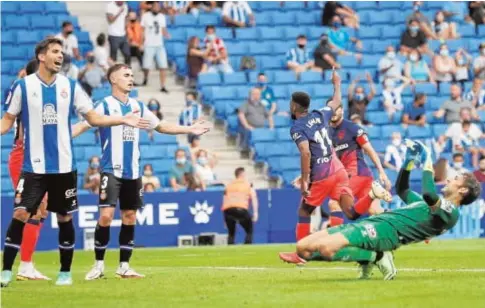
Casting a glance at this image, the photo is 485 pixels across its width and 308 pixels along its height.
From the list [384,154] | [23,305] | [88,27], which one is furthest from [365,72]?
[23,305]

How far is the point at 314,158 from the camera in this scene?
1872 centimetres

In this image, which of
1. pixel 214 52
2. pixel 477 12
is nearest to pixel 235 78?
pixel 214 52

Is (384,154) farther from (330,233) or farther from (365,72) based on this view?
(330,233)

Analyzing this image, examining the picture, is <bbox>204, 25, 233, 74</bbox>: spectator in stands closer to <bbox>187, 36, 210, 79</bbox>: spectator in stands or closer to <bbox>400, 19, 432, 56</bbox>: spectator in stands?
<bbox>187, 36, 210, 79</bbox>: spectator in stands

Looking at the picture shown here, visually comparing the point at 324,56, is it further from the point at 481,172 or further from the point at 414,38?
the point at 481,172

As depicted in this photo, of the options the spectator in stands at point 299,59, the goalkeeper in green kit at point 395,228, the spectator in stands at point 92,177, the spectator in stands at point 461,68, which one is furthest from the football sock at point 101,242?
the spectator in stands at point 461,68

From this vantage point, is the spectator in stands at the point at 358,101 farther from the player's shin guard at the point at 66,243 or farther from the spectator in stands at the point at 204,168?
the player's shin guard at the point at 66,243

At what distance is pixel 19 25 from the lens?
105 feet

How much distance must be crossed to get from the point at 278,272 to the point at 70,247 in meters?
2.69

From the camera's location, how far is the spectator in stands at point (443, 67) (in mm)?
34281

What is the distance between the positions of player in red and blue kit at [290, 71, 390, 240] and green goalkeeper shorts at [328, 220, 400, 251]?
14.1 ft

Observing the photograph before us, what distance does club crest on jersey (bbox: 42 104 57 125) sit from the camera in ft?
46.3

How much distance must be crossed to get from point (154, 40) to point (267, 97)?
9.60 feet

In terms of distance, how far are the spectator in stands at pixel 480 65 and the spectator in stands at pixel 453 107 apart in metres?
1.57
